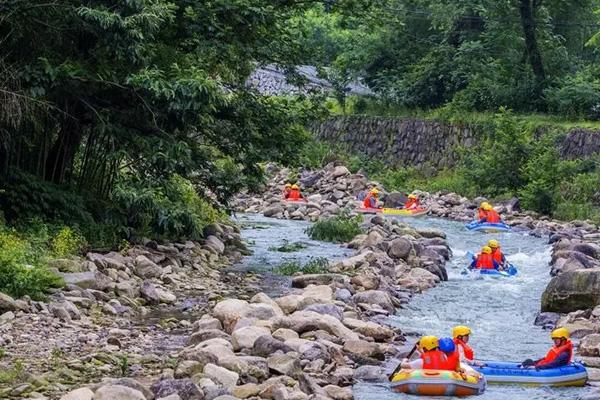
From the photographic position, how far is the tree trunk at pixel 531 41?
3594 cm

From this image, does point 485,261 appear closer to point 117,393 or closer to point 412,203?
point 117,393

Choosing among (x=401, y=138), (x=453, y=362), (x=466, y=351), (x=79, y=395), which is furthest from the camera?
(x=401, y=138)

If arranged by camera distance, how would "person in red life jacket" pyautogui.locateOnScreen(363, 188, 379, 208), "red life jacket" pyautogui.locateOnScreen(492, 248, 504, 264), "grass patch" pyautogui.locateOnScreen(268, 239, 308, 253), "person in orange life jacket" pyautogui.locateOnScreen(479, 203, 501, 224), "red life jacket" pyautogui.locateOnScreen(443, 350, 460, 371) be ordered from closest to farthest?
1. "red life jacket" pyautogui.locateOnScreen(443, 350, 460, 371)
2. "red life jacket" pyautogui.locateOnScreen(492, 248, 504, 264)
3. "grass patch" pyautogui.locateOnScreen(268, 239, 308, 253)
4. "person in orange life jacket" pyautogui.locateOnScreen(479, 203, 501, 224)
5. "person in red life jacket" pyautogui.locateOnScreen(363, 188, 379, 208)

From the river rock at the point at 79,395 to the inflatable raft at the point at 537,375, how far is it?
4.49m

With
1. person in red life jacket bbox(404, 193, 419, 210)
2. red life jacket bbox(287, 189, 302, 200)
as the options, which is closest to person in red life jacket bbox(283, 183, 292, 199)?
red life jacket bbox(287, 189, 302, 200)

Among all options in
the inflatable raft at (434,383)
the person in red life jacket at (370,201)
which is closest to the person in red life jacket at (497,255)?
the inflatable raft at (434,383)

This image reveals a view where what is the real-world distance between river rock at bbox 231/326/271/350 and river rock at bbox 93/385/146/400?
8.00 ft

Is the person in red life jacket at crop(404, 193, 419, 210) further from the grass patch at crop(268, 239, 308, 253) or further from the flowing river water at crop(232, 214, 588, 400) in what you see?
the grass patch at crop(268, 239, 308, 253)

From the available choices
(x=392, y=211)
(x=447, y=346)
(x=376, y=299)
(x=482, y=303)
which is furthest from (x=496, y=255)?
(x=392, y=211)

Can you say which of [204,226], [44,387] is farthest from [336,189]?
[44,387]

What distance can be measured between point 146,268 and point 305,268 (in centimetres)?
317

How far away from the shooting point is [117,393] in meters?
8.87

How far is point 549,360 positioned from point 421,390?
1676 millimetres

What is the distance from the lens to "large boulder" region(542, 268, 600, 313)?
14875 millimetres
